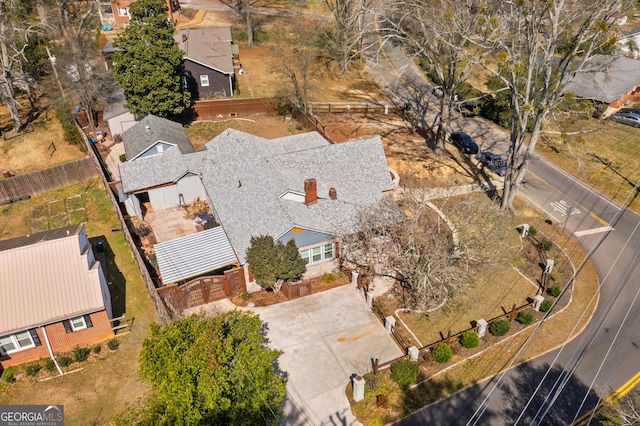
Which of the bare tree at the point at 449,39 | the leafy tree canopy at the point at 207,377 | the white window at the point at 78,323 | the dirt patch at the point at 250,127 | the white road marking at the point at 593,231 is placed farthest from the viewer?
the dirt patch at the point at 250,127

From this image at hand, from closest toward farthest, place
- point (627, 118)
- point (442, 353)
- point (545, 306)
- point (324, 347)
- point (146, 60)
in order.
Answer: point (442, 353) < point (324, 347) < point (545, 306) < point (146, 60) < point (627, 118)

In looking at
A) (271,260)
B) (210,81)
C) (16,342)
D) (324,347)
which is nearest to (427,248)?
(324,347)

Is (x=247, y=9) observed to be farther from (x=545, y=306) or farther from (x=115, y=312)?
(x=545, y=306)

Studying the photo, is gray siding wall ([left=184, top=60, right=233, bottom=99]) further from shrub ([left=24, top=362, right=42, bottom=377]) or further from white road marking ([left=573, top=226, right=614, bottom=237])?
white road marking ([left=573, top=226, right=614, bottom=237])

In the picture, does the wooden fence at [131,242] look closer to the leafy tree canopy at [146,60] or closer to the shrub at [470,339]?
the leafy tree canopy at [146,60]

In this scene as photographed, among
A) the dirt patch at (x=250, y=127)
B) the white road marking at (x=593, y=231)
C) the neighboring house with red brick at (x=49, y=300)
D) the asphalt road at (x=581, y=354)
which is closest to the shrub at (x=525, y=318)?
the asphalt road at (x=581, y=354)

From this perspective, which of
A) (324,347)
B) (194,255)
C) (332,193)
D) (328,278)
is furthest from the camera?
(332,193)

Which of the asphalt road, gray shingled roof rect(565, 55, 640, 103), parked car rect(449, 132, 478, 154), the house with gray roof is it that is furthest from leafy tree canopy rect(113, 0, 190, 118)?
gray shingled roof rect(565, 55, 640, 103)
